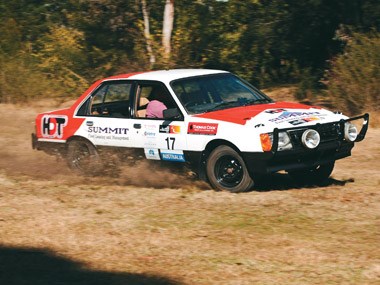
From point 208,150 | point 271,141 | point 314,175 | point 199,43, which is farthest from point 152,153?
point 199,43

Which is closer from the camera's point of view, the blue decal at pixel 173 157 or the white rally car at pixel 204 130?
the white rally car at pixel 204 130

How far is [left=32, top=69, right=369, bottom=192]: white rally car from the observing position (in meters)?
9.47

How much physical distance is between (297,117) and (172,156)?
1703mm

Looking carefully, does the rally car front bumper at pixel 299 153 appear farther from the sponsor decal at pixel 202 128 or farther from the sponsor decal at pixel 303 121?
the sponsor decal at pixel 202 128

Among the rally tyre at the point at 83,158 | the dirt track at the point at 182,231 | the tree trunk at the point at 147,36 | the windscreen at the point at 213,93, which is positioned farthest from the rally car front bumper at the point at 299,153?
the tree trunk at the point at 147,36

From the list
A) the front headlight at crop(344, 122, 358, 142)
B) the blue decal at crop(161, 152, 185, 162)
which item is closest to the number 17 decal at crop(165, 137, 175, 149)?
the blue decal at crop(161, 152, 185, 162)

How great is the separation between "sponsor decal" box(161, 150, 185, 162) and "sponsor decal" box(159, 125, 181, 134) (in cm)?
26

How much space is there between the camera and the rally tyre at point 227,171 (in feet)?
31.9

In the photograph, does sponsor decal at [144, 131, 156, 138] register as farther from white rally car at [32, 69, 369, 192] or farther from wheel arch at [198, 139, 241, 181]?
wheel arch at [198, 139, 241, 181]

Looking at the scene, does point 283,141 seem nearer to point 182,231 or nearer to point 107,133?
point 182,231

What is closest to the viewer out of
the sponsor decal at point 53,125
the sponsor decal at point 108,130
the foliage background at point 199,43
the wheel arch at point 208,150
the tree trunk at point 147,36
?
the wheel arch at point 208,150

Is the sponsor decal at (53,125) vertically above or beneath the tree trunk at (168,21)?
beneath

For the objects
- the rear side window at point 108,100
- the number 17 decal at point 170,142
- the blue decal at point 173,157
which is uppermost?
the rear side window at point 108,100

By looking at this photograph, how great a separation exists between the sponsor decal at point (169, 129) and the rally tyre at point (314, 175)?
178 cm
